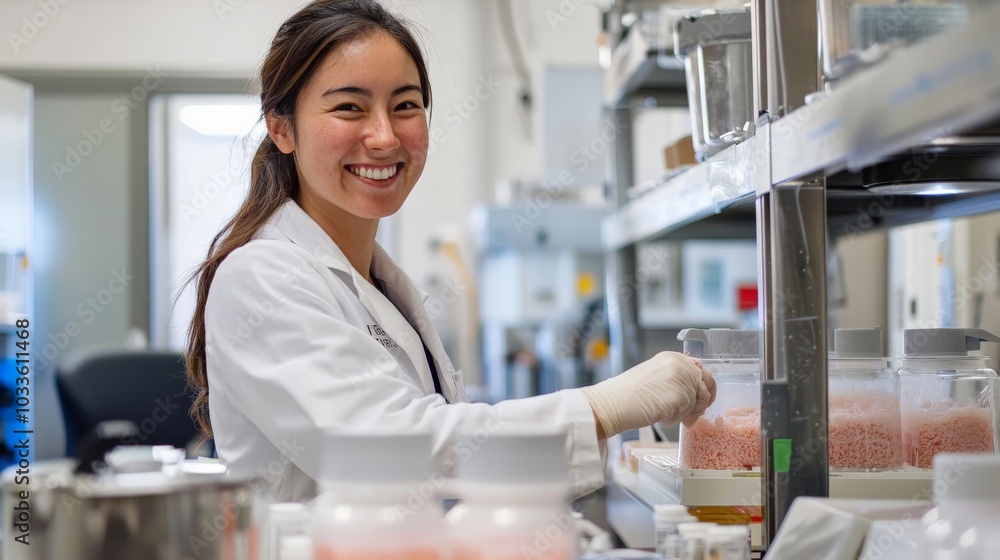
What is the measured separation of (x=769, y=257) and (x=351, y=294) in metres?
0.61

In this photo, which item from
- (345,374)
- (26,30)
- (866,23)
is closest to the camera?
(866,23)

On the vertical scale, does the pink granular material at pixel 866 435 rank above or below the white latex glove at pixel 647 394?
below

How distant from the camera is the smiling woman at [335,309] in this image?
1.09 m

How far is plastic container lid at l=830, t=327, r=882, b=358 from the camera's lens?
3.90 feet

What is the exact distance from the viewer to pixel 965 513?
0.72 m

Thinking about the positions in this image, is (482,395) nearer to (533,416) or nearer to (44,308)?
(44,308)

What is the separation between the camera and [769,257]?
113 centimetres

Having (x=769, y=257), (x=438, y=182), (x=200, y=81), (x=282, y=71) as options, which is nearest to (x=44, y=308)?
(x=200, y=81)

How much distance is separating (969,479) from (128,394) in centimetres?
244

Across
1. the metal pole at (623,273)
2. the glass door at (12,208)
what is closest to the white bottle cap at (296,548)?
the metal pole at (623,273)

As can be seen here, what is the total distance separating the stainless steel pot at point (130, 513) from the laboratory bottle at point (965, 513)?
567 millimetres

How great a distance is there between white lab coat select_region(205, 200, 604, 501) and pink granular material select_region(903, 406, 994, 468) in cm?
43

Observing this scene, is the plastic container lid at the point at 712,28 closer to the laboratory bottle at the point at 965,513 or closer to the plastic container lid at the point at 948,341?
the plastic container lid at the point at 948,341

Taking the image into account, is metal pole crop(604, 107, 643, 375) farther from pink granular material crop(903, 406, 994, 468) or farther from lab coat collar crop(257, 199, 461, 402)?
pink granular material crop(903, 406, 994, 468)
